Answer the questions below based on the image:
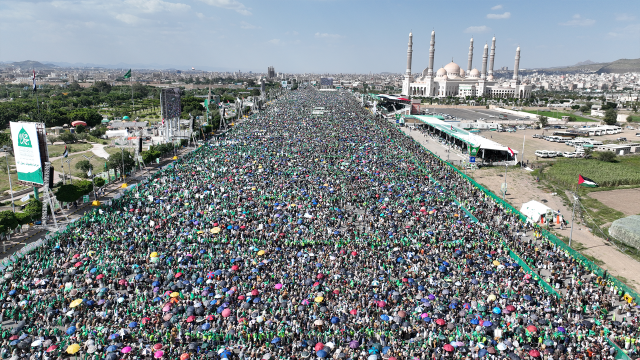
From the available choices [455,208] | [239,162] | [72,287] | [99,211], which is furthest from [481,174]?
[72,287]

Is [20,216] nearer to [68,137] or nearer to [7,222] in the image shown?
[7,222]

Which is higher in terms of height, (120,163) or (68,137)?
(68,137)

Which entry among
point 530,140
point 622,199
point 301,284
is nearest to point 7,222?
point 301,284

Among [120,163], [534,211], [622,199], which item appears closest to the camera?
[534,211]

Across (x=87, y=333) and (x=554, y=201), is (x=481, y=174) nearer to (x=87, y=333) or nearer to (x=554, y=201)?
(x=554, y=201)

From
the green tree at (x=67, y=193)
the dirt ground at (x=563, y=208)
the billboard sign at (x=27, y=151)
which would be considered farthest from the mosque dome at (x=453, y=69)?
the billboard sign at (x=27, y=151)

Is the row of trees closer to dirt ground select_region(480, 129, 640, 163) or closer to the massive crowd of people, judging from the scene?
the massive crowd of people

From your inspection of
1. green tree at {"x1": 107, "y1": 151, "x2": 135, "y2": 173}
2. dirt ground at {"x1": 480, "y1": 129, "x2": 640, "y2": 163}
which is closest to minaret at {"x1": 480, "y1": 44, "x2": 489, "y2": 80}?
dirt ground at {"x1": 480, "y1": 129, "x2": 640, "y2": 163}
